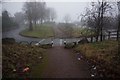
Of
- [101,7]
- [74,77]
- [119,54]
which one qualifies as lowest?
[74,77]

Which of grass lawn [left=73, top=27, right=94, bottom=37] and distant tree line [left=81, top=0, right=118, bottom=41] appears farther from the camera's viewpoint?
grass lawn [left=73, top=27, right=94, bottom=37]

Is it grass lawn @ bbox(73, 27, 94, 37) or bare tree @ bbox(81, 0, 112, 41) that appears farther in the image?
grass lawn @ bbox(73, 27, 94, 37)

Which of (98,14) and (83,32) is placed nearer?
(98,14)

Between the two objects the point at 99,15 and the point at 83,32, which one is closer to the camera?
the point at 99,15

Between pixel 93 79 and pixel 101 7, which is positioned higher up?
pixel 101 7

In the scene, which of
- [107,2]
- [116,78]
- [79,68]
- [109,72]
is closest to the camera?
[116,78]

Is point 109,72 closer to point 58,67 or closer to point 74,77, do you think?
point 74,77

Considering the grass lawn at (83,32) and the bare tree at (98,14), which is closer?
the bare tree at (98,14)

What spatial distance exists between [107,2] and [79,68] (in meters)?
16.2

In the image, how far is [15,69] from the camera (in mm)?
10414

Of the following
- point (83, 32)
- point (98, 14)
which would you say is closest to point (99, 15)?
point (98, 14)

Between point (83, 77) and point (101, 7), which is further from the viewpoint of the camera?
point (101, 7)

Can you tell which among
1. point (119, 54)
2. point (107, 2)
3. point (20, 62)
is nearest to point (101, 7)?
point (107, 2)

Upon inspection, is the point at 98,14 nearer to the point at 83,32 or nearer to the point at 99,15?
the point at 99,15
